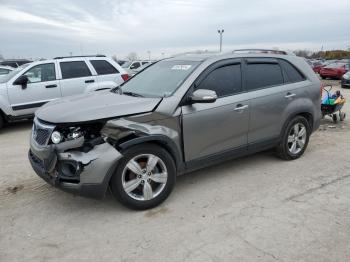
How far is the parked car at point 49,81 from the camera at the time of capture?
26.0 feet

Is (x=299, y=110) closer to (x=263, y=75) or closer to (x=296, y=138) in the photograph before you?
(x=296, y=138)

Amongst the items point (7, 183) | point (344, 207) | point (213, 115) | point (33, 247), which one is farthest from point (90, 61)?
point (344, 207)

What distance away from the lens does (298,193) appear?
4.09 m

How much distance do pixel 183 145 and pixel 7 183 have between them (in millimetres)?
2587

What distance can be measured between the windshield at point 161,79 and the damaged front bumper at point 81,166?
1.10 metres

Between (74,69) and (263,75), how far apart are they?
5552 millimetres

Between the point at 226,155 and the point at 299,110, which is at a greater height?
the point at 299,110

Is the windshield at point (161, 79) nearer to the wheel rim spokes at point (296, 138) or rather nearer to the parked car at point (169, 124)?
the parked car at point (169, 124)

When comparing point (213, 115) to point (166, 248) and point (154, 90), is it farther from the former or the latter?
point (166, 248)

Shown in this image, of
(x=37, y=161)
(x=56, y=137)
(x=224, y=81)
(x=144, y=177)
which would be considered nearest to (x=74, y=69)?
(x=37, y=161)

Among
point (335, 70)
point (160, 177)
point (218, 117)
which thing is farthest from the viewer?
point (335, 70)

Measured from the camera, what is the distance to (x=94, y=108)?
3.55m

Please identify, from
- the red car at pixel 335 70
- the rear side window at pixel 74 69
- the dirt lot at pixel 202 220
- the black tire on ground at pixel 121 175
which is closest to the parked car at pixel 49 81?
the rear side window at pixel 74 69

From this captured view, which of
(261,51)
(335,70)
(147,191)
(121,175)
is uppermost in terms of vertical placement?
(261,51)
